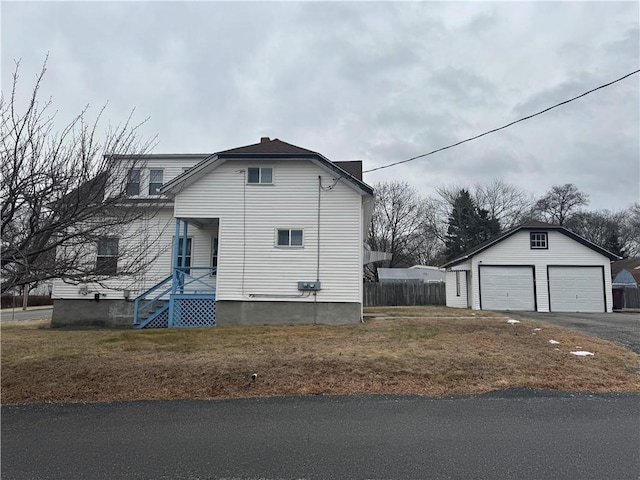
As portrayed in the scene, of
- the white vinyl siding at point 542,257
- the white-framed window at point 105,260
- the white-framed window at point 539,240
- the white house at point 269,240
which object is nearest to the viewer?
the white-framed window at point 105,260

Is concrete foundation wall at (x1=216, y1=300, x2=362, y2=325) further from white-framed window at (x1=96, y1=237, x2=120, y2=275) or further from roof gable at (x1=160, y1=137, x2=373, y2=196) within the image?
white-framed window at (x1=96, y1=237, x2=120, y2=275)

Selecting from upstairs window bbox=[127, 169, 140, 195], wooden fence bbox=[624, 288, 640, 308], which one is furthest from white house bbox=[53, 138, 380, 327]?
wooden fence bbox=[624, 288, 640, 308]

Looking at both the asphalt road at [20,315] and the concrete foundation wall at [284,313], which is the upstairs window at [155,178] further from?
the asphalt road at [20,315]

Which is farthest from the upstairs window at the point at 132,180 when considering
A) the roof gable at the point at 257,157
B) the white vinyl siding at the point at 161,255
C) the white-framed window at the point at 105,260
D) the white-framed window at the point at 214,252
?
the white-framed window at the point at 214,252

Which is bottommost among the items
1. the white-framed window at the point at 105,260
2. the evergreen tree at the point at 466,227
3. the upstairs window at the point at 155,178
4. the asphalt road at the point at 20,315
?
the asphalt road at the point at 20,315

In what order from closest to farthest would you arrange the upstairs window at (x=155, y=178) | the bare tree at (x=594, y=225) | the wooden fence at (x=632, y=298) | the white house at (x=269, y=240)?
the white house at (x=269, y=240), the upstairs window at (x=155, y=178), the wooden fence at (x=632, y=298), the bare tree at (x=594, y=225)

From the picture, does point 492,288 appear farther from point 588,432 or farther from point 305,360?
point 588,432

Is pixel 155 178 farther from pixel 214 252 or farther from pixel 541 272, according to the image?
pixel 541 272

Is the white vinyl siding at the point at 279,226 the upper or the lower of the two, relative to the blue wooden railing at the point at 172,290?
upper

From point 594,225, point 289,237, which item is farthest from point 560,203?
point 289,237

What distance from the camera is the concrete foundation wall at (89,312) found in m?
16.3

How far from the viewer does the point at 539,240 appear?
23312 millimetres

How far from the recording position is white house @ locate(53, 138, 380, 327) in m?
14.7

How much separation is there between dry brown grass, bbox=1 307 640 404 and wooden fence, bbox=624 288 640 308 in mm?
24437
